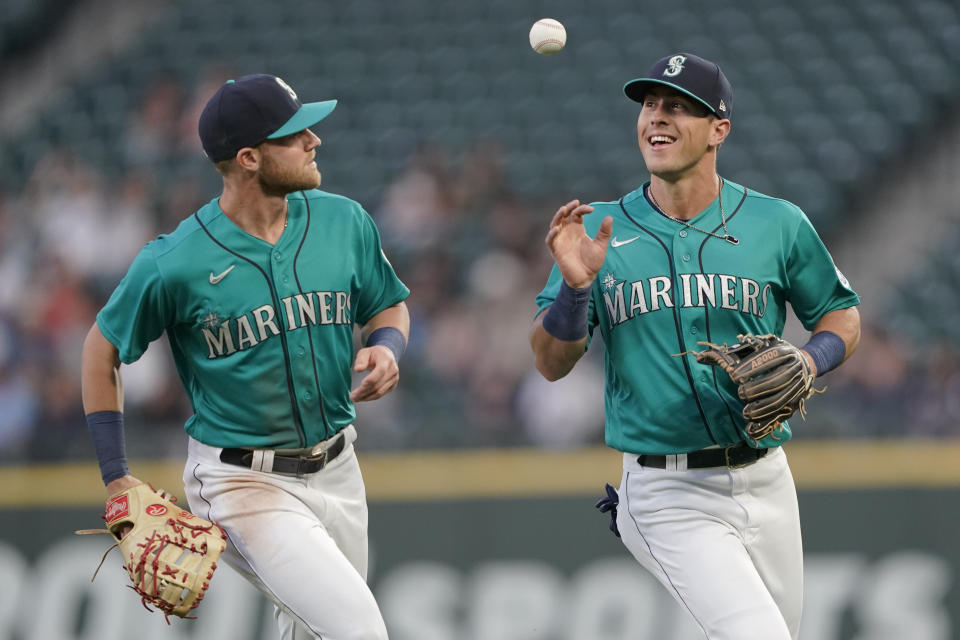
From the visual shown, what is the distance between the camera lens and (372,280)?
4.38m

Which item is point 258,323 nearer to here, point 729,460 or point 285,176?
point 285,176

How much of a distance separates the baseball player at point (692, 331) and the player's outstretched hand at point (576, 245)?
1cm

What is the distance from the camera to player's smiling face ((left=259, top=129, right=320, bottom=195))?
13.4 feet

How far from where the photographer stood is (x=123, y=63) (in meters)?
13.0

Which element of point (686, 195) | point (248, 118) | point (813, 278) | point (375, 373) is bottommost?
point (375, 373)

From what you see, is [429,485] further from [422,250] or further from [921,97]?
[921,97]

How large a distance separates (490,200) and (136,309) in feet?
20.6

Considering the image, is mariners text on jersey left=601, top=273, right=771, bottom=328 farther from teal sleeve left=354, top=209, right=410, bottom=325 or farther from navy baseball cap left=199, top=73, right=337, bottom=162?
navy baseball cap left=199, top=73, right=337, bottom=162

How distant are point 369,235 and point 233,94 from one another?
0.63 metres

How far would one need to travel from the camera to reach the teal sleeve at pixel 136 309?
3998 millimetres

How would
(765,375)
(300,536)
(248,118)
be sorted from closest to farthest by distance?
(765,375) < (300,536) < (248,118)

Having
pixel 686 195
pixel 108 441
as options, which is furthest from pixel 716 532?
pixel 108 441

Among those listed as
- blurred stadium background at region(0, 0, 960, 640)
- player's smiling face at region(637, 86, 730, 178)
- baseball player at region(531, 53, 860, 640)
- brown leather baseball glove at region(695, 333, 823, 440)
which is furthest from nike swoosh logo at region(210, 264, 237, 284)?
blurred stadium background at region(0, 0, 960, 640)

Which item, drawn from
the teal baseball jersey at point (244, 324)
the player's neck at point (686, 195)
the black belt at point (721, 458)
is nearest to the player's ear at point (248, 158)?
the teal baseball jersey at point (244, 324)
